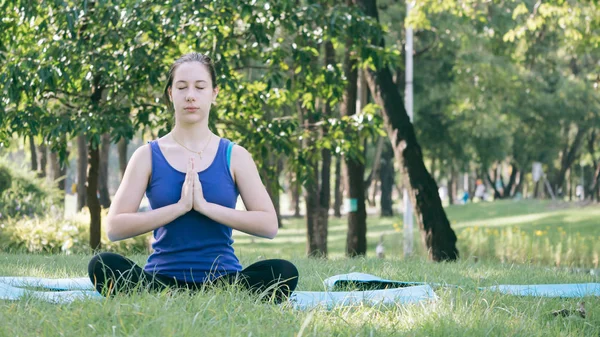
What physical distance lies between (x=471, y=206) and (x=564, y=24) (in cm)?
2405

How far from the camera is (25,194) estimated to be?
62.2 ft

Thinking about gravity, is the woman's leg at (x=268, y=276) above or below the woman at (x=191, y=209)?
below

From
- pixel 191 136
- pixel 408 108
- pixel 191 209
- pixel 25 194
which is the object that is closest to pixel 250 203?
pixel 191 209

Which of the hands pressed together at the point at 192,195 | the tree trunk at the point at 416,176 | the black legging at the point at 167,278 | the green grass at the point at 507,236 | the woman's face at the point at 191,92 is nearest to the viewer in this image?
the hands pressed together at the point at 192,195

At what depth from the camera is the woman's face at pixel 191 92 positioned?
196 inches

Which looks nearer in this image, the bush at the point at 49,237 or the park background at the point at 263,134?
the park background at the point at 263,134

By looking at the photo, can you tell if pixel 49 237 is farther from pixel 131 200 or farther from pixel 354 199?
pixel 131 200

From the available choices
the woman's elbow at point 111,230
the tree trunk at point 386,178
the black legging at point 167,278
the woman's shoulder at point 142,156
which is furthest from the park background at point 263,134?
the tree trunk at point 386,178

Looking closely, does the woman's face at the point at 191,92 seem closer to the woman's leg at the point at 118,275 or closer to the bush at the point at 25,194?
the woman's leg at the point at 118,275

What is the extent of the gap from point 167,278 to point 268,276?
0.58m

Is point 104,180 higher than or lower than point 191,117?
lower

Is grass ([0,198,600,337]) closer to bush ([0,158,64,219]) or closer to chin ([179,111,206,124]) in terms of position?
chin ([179,111,206,124])

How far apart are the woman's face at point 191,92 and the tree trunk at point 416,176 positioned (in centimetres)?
739

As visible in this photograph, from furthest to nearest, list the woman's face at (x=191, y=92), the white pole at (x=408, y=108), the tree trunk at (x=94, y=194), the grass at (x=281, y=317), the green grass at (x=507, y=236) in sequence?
the white pole at (x=408, y=108) → the green grass at (x=507, y=236) → the tree trunk at (x=94, y=194) → the woman's face at (x=191, y=92) → the grass at (x=281, y=317)
